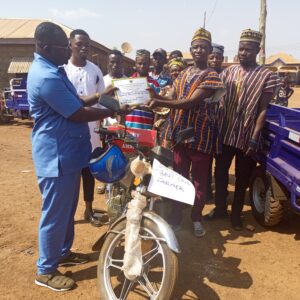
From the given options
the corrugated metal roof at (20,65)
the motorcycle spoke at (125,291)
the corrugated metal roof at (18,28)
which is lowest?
the motorcycle spoke at (125,291)

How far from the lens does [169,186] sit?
2432mm

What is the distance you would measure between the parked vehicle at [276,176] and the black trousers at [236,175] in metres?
0.21

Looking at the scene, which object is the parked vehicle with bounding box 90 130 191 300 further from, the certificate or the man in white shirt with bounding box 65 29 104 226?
the man in white shirt with bounding box 65 29 104 226

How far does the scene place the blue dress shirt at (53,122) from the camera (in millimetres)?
2510

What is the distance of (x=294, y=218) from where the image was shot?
14.4ft

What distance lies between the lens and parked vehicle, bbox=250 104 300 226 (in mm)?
3395

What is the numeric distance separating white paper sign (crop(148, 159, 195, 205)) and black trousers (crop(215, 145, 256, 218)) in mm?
1673

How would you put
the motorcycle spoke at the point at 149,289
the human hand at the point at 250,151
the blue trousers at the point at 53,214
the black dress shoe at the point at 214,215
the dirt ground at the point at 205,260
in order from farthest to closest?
the black dress shoe at the point at 214,215 < the human hand at the point at 250,151 < the dirt ground at the point at 205,260 < the blue trousers at the point at 53,214 < the motorcycle spoke at the point at 149,289

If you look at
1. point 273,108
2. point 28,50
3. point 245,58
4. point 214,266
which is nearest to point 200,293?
point 214,266

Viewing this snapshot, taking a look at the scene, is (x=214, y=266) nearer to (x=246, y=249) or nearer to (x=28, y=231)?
(x=246, y=249)

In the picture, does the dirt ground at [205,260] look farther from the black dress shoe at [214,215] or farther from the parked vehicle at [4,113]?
the parked vehicle at [4,113]

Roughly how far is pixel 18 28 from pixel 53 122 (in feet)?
59.5

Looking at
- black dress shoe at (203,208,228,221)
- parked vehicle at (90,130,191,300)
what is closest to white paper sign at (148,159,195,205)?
parked vehicle at (90,130,191,300)

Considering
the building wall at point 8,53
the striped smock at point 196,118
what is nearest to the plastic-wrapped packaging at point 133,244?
the striped smock at point 196,118
